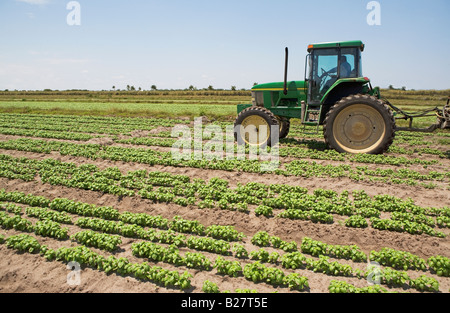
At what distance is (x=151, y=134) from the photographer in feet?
53.5

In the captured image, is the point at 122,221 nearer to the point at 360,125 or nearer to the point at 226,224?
the point at 226,224

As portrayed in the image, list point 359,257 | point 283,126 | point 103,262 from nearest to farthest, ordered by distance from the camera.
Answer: point 103,262
point 359,257
point 283,126

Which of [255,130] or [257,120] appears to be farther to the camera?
[255,130]

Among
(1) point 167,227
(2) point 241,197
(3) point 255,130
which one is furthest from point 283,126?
(1) point 167,227

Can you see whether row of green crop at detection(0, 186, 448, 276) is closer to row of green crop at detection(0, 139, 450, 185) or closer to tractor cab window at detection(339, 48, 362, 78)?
row of green crop at detection(0, 139, 450, 185)

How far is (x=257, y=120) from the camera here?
12328 millimetres

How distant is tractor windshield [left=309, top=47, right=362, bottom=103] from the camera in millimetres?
10719

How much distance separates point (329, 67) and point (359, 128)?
2.55m

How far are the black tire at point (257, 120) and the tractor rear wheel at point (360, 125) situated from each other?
2197mm

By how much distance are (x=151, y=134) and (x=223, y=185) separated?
9172 millimetres

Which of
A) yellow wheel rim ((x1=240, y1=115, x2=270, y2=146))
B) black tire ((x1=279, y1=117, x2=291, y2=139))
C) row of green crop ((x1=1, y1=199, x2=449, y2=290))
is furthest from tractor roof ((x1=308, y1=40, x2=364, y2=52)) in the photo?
row of green crop ((x1=1, y1=199, x2=449, y2=290))

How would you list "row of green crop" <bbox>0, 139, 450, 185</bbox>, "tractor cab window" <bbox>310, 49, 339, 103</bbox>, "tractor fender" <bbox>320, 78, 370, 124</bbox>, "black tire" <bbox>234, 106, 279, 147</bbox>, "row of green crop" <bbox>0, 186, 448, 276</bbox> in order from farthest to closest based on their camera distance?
"black tire" <bbox>234, 106, 279, 147</bbox> < "tractor fender" <bbox>320, 78, 370, 124</bbox> < "tractor cab window" <bbox>310, 49, 339, 103</bbox> < "row of green crop" <bbox>0, 139, 450, 185</bbox> < "row of green crop" <bbox>0, 186, 448, 276</bbox>
